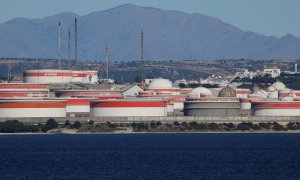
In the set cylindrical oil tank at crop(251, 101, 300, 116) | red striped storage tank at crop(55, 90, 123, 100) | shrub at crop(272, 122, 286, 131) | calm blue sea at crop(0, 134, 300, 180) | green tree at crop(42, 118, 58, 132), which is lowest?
calm blue sea at crop(0, 134, 300, 180)

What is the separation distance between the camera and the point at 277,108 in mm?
177375

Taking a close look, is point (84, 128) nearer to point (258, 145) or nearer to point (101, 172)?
point (258, 145)

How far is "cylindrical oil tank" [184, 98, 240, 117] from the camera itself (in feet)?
583

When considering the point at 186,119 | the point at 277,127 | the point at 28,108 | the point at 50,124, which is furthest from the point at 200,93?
the point at 50,124

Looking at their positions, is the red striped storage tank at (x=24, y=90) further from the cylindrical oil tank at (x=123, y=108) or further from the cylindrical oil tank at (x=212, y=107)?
the cylindrical oil tank at (x=212, y=107)

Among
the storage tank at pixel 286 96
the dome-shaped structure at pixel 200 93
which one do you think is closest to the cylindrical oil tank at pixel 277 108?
the storage tank at pixel 286 96

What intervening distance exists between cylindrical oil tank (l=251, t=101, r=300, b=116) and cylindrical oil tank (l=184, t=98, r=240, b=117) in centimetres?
354

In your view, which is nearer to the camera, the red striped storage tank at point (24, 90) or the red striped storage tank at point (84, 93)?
the red striped storage tank at point (24, 90)

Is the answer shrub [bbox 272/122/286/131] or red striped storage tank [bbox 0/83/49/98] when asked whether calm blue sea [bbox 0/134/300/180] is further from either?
red striped storage tank [bbox 0/83/49/98]

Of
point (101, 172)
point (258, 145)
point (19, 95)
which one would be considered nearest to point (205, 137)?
point (258, 145)

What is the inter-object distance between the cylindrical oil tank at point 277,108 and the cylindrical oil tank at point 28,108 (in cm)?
3012

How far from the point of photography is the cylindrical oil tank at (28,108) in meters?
168

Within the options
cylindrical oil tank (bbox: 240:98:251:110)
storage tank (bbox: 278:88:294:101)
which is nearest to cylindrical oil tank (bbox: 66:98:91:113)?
cylindrical oil tank (bbox: 240:98:251:110)

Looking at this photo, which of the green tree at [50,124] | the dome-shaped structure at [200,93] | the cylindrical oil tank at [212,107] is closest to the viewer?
the green tree at [50,124]
